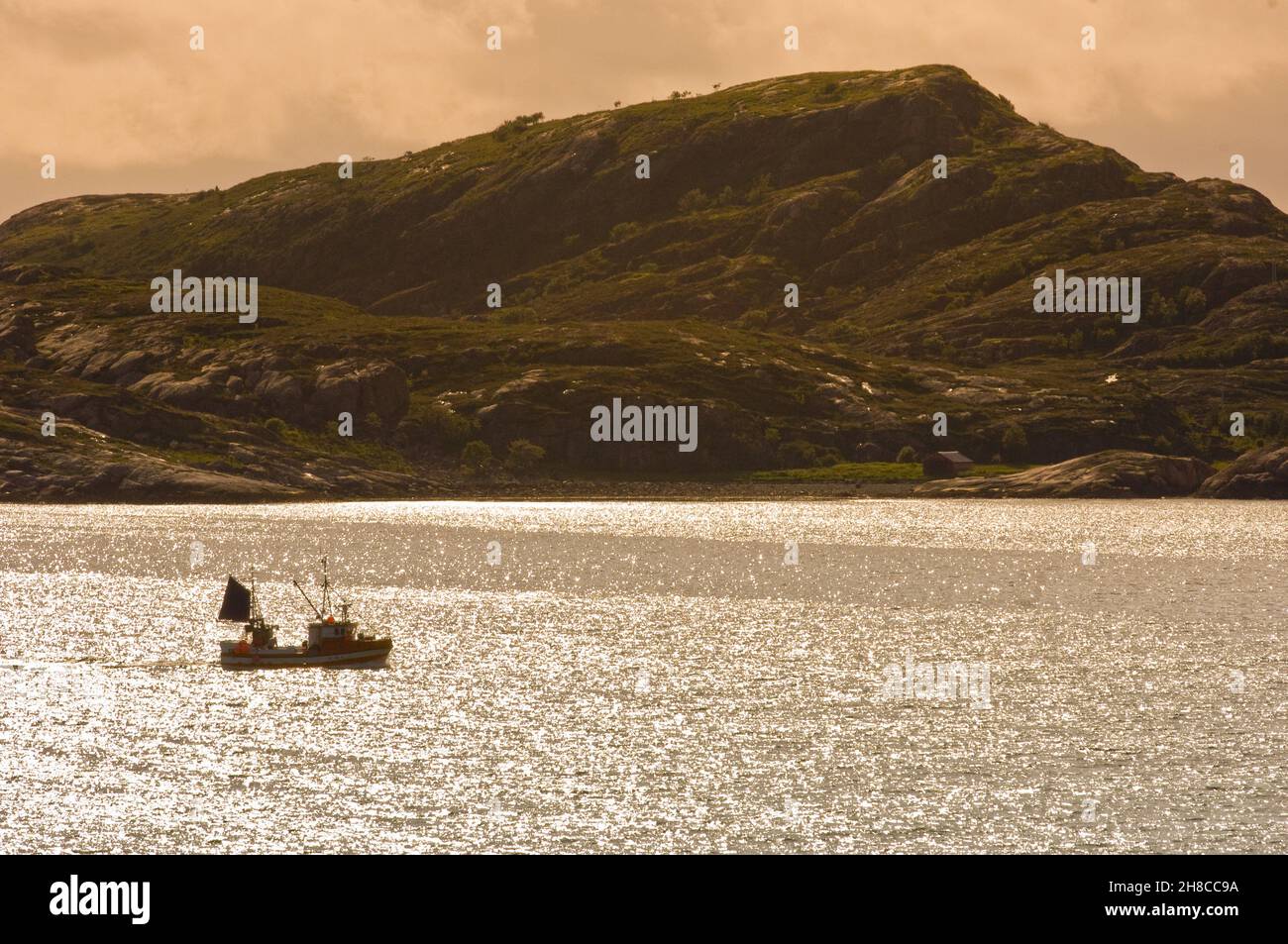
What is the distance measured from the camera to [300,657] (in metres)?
83.1

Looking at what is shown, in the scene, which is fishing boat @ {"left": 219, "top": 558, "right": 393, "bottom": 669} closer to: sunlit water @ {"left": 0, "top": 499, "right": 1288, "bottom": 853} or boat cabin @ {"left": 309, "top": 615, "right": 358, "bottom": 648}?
boat cabin @ {"left": 309, "top": 615, "right": 358, "bottom": 648}

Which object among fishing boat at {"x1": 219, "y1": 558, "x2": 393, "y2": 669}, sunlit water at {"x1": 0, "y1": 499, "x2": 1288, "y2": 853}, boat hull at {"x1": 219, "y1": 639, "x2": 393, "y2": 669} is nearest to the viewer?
sunlit water at {"x1": 0, "y1": 499, "x2": 1288, "y2": 853}

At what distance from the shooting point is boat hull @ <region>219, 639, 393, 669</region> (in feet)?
270

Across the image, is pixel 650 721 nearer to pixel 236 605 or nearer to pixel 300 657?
pixel 300 657

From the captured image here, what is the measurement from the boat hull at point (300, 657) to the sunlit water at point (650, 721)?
124cm

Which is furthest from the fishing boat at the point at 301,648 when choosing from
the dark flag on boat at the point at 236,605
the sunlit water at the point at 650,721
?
the sunlit water at the point at 650,721

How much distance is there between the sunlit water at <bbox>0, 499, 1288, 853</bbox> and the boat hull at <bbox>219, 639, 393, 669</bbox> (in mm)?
1240

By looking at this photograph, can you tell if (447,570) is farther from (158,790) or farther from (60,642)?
(158,790)

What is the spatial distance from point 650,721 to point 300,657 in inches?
1037

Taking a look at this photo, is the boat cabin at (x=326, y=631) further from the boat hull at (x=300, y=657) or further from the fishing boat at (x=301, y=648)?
the boat hull at (x=300, y=657)

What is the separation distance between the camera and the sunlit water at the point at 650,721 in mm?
46875

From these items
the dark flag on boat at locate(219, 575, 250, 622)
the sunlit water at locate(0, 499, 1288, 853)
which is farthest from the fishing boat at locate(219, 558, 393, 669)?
the sunlit water at locate(0, 499, 1288, 853)

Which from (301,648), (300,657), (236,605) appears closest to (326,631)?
(301,648)
